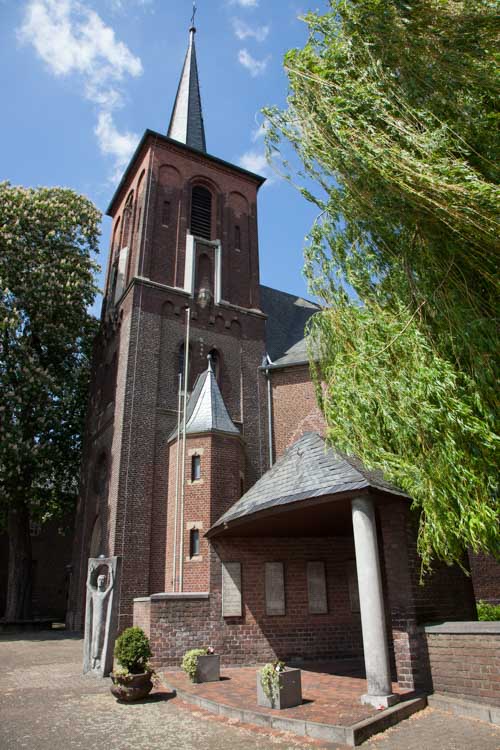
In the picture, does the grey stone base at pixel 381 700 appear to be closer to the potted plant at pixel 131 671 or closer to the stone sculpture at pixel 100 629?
the potted plant at pixel 131 671

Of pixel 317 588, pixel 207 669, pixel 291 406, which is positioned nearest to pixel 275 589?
pixel 317 588

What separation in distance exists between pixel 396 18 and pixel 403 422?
19.0 feet

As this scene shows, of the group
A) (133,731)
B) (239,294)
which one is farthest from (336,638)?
(239,294)

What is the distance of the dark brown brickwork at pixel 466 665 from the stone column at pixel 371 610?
0.84 m

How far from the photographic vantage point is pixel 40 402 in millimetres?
22203

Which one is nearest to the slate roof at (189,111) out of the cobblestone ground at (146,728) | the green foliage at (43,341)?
the green foliage at (43,341)

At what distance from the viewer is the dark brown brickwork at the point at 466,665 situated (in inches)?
271

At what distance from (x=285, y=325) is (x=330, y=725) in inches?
838

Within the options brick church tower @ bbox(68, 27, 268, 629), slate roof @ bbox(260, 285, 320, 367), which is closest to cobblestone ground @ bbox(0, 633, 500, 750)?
brick church tower @ bbox(68, 27, 268, 629)

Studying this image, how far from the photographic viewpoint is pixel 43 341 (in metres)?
23.3

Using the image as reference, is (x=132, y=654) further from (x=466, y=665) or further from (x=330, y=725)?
(x=466, y=665)

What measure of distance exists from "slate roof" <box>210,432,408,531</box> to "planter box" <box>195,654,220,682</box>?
8.13ft

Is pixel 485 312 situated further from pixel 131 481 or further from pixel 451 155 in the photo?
pixel 131 481

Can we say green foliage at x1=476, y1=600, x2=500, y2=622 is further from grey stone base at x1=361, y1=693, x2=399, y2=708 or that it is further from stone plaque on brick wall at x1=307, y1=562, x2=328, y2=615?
grey stone base at x1=361, y1=693, x2=399, y2=708
